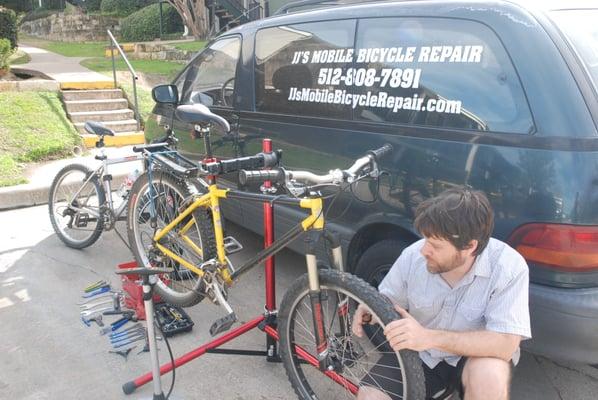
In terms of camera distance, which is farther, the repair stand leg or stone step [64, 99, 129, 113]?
stone step [64, 99, 129, 113]

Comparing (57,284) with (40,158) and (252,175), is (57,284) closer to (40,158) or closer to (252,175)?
(252,175)

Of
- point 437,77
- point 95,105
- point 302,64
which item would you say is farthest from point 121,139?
point 437,77

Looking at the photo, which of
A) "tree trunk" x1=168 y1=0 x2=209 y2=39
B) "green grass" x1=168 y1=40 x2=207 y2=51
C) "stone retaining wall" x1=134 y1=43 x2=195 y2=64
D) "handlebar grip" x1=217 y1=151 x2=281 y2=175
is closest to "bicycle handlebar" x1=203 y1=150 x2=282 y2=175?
"handlebar grip" x1=217 y1=151 x2=281 y2=175

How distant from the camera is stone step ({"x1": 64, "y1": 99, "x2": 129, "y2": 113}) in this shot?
8867mm

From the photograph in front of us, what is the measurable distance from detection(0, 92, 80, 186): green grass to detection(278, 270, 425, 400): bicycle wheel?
4.71 m

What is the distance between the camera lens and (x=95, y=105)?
9047 millimetres

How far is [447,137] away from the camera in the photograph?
249cm

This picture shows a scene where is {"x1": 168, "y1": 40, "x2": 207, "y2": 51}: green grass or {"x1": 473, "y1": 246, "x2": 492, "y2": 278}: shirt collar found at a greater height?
{"x1": 168, "y1": 40, "x2": 207, "y2": 51}: green grass

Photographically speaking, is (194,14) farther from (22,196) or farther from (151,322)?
(151,322)

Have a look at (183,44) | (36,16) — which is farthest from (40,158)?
(36,16)

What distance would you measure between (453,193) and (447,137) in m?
0.65

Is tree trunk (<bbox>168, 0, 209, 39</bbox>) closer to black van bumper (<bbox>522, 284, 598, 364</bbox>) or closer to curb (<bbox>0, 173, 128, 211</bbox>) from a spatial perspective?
curb (<bbox>0, 173, 128, 211</bbox>)

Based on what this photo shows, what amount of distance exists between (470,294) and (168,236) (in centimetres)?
201

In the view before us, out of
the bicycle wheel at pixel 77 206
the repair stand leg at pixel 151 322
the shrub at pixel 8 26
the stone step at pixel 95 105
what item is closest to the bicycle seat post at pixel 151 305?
the repair stand leg at pixel 151 322
